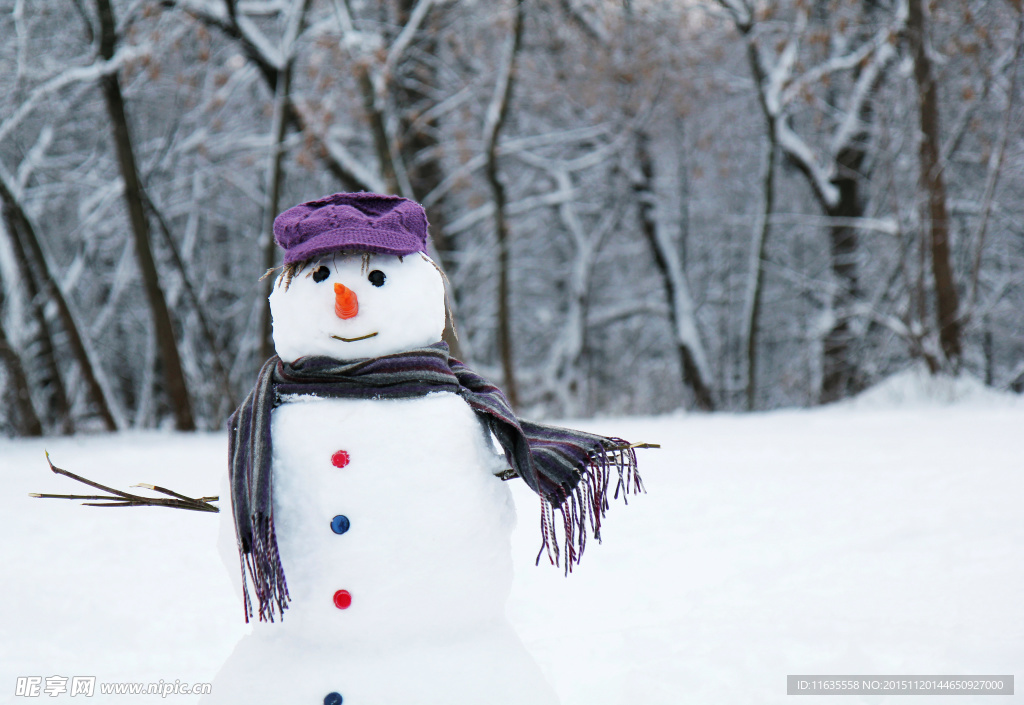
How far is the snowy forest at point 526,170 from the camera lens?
21.0ft

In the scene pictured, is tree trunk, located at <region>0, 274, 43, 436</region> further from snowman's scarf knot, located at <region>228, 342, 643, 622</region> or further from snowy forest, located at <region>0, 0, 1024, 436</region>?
snowman's scarf knot, located at <region>228, 342, 643, 622</region>

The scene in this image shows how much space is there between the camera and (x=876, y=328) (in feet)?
26.7

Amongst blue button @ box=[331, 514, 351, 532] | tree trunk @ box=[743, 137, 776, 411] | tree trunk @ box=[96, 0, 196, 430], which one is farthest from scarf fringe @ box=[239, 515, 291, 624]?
tree trunk @ box=[743, 137, 776, 411]

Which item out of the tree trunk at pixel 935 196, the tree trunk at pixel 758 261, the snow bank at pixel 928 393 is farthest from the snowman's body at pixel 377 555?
the tree trunk at pixel 758 261

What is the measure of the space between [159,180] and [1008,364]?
1194 cm

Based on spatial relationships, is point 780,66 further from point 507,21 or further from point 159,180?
point 159,180

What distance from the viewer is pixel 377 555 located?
5.04 feet

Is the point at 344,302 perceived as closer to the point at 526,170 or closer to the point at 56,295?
the point at 56,295

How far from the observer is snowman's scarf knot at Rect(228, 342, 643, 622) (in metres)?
1.51

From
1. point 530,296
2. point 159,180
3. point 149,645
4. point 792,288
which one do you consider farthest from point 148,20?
point 792,288

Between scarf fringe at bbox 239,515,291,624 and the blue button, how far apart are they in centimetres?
12

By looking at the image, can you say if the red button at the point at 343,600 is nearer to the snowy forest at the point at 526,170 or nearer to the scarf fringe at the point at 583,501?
the scarf fringe at the point at 583,501

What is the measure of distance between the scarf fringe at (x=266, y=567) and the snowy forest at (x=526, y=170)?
14.3ft

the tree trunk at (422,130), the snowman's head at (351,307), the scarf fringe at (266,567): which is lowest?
the scarf fringe at (266,567)
